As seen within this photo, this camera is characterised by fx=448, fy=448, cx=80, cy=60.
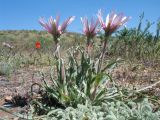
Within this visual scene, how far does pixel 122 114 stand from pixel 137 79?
2923mm

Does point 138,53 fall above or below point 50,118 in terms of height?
above

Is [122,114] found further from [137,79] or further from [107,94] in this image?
[137,79]

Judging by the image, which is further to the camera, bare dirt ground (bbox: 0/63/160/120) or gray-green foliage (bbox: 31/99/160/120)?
bare dirt ground (bbox: 0/63/160/120)

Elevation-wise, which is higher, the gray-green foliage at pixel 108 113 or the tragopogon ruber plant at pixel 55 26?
the tragopogon ruber plant at pixel 55 26

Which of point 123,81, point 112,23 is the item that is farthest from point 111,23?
point 123,81

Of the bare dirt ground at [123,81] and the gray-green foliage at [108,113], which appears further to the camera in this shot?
the bare dirt ground at [123,81]

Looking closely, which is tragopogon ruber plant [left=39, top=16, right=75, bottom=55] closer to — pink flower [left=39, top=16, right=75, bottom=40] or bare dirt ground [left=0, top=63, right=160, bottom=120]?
pink flower [left=39, top=16, right=75, bottom=40]

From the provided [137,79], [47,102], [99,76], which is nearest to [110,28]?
[99,76]

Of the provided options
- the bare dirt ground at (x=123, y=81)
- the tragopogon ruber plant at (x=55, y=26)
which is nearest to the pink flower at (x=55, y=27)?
the tragopogon ruber plant at (x=55, y=26)

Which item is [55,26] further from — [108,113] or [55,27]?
[108,113]

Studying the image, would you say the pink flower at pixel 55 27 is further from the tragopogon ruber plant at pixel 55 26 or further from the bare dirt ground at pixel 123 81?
the bare dirt ground at pixel 123 81

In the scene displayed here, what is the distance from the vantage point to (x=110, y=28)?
4.93 metres

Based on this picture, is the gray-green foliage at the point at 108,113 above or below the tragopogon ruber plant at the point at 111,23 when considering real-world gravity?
below

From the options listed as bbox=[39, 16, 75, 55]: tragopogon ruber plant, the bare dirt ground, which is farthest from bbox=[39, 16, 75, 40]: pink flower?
the bare dirt ground
